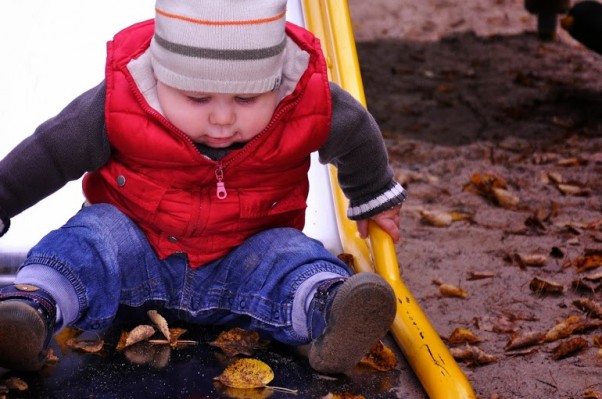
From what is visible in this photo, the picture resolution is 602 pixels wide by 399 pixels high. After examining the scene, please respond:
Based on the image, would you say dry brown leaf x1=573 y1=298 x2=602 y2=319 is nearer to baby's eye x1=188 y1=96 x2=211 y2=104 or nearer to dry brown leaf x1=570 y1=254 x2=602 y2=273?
dry brown leaf x1=570 y1=254 x2=602 y2=273

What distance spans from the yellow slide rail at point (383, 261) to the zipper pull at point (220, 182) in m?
0.49

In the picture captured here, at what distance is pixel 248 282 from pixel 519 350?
0.83m

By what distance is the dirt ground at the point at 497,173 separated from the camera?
287 centimetres

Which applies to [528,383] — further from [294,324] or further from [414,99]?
[414,99]

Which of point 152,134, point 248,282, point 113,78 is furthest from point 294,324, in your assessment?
point 113,78

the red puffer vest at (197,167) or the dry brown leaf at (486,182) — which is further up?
the red puffer vest at (197,167)

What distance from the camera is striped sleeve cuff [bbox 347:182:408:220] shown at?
255cm

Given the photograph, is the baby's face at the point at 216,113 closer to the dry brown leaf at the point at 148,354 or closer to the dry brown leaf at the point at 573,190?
the dry brown leaf at the point at 148,354

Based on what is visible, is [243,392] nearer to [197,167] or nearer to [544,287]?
[197,167]

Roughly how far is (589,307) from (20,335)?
1.70m

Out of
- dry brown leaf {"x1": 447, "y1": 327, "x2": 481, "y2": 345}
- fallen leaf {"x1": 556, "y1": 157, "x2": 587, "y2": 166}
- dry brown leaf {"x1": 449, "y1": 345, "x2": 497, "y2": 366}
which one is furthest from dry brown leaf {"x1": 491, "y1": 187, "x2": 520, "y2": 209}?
dry brown leaf {"x1": 449, "y1": 345, "x2": 497, "y2": 366}

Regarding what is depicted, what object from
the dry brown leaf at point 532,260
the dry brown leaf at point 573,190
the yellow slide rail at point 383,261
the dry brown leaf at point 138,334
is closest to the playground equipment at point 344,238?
the yellow slide rail at point 383,261

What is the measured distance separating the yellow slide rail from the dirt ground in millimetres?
258

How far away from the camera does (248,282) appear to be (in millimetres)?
2383
